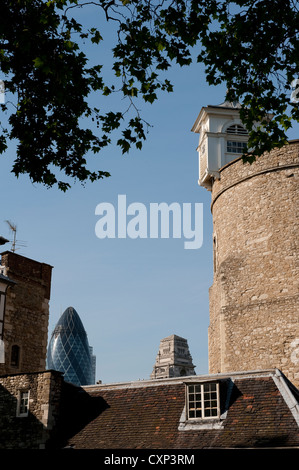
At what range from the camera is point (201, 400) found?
17.0 m

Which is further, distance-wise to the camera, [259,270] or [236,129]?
[236,129]

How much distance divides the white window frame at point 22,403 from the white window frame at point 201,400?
5767 mm

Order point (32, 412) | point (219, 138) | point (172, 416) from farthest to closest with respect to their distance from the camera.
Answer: point (219, 138), point (32, 412), point (172, 416)

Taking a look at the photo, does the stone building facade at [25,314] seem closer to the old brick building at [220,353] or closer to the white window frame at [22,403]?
the old brick building at [220,353]

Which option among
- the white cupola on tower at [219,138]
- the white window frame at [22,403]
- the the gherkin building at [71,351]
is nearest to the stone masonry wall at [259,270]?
the white cupola on tower at [219,138]

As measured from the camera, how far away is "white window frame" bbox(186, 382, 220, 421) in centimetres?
1669

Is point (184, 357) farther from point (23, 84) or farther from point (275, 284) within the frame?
point (23, 84)

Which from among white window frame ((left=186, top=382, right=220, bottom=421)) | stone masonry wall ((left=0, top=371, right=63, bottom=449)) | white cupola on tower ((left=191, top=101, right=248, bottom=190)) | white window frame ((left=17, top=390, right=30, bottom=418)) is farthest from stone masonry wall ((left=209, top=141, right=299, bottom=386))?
white window frame ((left=17, top=390, right=30, bottom=418))

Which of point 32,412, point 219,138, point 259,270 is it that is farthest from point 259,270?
point 32,412

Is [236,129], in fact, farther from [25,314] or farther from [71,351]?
[71,351]

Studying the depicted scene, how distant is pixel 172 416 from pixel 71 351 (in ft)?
510
